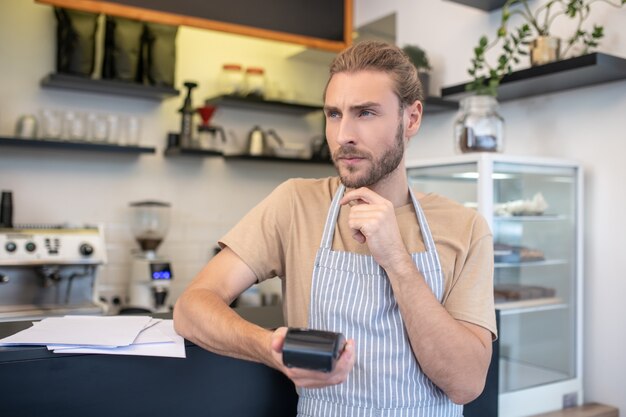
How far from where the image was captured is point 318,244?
1.48 meters

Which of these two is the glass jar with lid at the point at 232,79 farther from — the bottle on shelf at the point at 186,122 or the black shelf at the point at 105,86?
the black shelf at the point at 105,86

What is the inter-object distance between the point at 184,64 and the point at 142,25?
0.48 m

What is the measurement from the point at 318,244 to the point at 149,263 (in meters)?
2.15

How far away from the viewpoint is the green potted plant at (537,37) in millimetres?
2746

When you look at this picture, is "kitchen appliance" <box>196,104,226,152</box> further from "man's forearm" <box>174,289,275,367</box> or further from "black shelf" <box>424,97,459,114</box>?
"man's forearm" <box>174,289,275,367</box>

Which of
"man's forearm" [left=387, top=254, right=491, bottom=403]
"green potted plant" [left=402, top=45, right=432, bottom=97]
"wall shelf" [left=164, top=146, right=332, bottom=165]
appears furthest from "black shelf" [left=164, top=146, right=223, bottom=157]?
"man's forearm" [left=387, top=254, right=491, bottom=403]

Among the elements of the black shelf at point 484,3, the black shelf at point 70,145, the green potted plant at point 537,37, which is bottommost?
the black shelf at point 70,145

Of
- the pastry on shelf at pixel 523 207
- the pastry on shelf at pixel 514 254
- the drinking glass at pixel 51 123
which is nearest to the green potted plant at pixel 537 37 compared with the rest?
the pastry on shelf at pixel 523 207

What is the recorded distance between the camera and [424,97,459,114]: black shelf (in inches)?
134

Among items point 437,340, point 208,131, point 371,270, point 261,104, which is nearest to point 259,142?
point 261,104

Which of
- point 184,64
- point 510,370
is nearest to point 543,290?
point 510,370

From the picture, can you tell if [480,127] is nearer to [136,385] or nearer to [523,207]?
[523,207]

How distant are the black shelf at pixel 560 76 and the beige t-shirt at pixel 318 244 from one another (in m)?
1.31

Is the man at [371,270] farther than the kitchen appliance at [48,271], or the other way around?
the kitchen appliance at [48,271]
